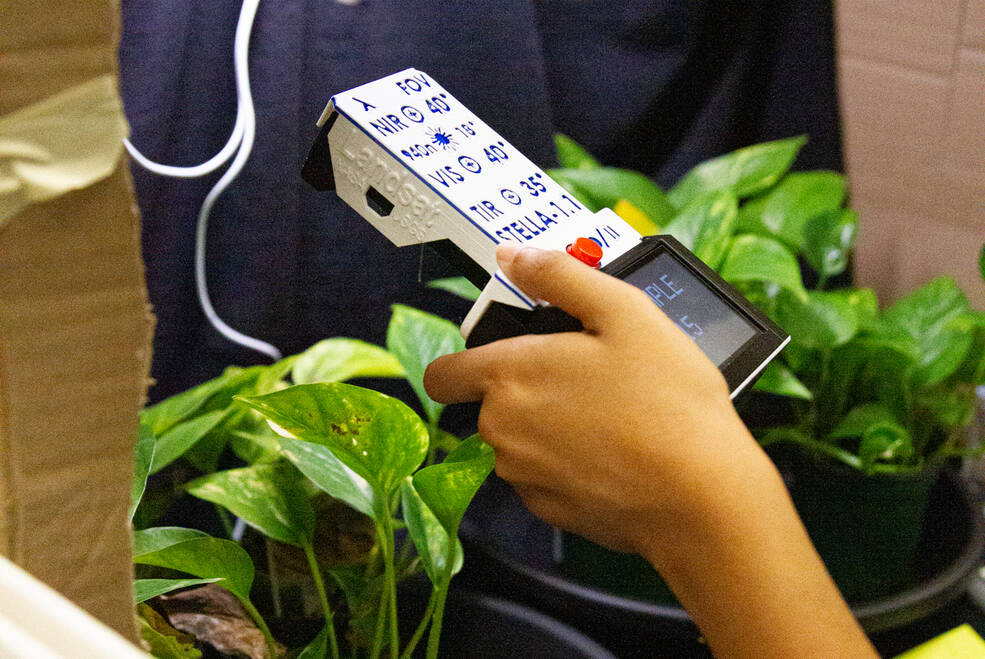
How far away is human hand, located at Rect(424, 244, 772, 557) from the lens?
399 millimetres

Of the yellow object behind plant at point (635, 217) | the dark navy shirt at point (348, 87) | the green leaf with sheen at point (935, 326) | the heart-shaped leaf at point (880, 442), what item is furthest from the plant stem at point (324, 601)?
the green leaf with sheen at point (935, 326)

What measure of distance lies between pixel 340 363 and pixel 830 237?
0.48 meters

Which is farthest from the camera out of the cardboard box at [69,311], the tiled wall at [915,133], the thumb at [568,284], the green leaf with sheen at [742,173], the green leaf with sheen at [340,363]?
the tiled wall at [915,133]

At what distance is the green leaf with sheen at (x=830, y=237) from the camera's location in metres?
0.79

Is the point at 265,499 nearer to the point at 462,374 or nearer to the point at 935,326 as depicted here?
the point at 462,374

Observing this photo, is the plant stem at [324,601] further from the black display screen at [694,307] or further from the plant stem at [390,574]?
the black display screen at [694,307]

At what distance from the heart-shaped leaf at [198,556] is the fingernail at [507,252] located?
0.66ft

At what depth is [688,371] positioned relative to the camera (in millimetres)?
408

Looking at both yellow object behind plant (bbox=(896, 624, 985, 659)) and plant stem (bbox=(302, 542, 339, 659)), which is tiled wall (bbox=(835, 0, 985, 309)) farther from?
plant stem (bbox=(302, 542, 339, 659))

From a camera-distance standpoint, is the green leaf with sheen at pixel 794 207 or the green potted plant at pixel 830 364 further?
the green leaf with sheen at pixel 794 207

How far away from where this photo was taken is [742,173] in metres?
0.83

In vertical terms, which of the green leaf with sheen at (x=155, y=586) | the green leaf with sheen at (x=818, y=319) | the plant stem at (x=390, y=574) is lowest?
the plant stem at (x=390, y=574)

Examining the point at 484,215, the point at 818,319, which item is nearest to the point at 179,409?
the point at 484,215

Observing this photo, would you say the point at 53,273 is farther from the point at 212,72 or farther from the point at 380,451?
the point at 212,72
